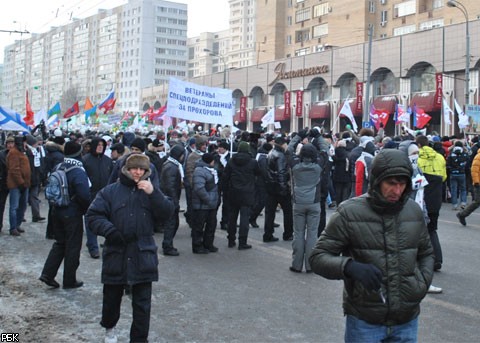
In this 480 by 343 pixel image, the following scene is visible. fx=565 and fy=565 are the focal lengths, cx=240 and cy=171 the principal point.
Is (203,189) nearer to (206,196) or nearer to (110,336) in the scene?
(206,196)

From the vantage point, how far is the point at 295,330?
553 cm

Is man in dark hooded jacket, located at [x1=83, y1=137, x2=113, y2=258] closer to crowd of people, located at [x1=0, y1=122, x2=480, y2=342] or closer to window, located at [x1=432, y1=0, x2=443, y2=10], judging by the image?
crowd of people, located at [x1=0, y1=122, x2=480, y2=342]

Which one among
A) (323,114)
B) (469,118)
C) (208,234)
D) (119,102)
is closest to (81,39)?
(119,102)

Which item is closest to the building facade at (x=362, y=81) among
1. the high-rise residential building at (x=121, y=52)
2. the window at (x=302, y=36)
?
the window at (x=302, y=36)

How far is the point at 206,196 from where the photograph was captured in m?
9.29

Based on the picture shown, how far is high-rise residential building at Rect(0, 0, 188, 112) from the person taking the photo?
134 metres

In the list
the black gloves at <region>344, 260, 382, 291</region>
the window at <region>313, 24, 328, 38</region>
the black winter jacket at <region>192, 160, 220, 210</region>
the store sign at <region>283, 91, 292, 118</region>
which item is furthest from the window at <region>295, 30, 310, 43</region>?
the black gloves at <region>344, 260, 382, 291</region>

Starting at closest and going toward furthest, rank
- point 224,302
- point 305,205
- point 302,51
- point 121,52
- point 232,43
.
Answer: point 224,302, point 305,205, point 302,51, point 121,52, point 232,43

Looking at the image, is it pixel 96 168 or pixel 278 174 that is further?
pixel 278 174

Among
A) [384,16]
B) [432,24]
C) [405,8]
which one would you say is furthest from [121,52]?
[432,24]

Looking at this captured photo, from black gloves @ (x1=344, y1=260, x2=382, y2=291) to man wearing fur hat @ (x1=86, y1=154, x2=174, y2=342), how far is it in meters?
2.21

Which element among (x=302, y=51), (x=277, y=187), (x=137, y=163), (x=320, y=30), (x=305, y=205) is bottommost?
(x=305, y=205)

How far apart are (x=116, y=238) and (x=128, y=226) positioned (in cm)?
15

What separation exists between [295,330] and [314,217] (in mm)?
Result: 2874
